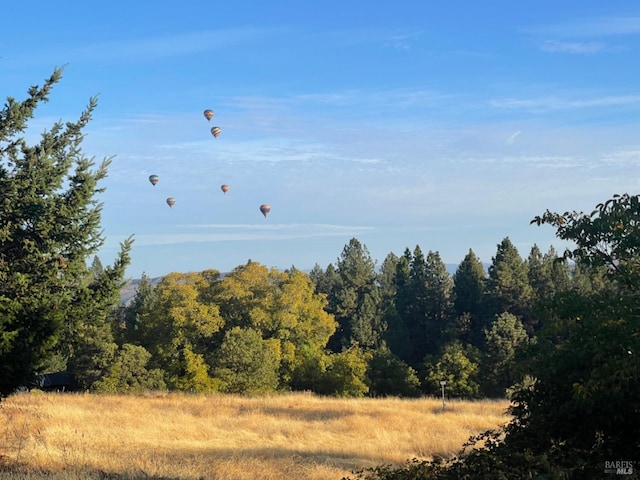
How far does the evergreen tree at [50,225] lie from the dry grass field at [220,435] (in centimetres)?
330

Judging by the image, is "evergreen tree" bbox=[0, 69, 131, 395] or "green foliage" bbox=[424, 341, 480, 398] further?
"green foliage" bbox=[424, 341, 480, 398]

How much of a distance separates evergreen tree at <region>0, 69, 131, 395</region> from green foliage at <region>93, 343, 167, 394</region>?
87.5 feet

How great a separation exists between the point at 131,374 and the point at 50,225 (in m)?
29.3

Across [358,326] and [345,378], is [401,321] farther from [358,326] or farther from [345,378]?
[345,378]

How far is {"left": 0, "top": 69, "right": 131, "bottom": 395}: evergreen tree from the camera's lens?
1512 cm

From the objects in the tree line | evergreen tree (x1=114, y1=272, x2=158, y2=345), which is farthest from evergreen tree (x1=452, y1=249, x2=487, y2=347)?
evergreen tree (x1=114, y1=272, x2=158, y2=345)

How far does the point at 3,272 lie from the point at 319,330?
3815 cm

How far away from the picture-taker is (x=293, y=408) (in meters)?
29.2

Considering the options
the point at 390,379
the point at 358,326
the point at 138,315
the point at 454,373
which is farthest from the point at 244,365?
the point at 358,326

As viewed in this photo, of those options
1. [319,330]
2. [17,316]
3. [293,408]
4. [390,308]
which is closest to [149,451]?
[17,316]

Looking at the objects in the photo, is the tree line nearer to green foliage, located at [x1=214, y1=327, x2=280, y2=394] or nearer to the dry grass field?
green foliage, located at [x1=214, y1=327, x2=280, y2=394]

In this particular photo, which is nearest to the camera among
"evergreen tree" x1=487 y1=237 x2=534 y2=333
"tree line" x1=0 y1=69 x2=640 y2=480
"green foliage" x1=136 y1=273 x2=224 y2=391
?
"tree line" x1=0 y1=69 x2=640 y2=480

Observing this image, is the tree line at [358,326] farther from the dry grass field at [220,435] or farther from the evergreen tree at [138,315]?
the dry grass field at [220,435]

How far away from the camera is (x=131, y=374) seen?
138 feet
